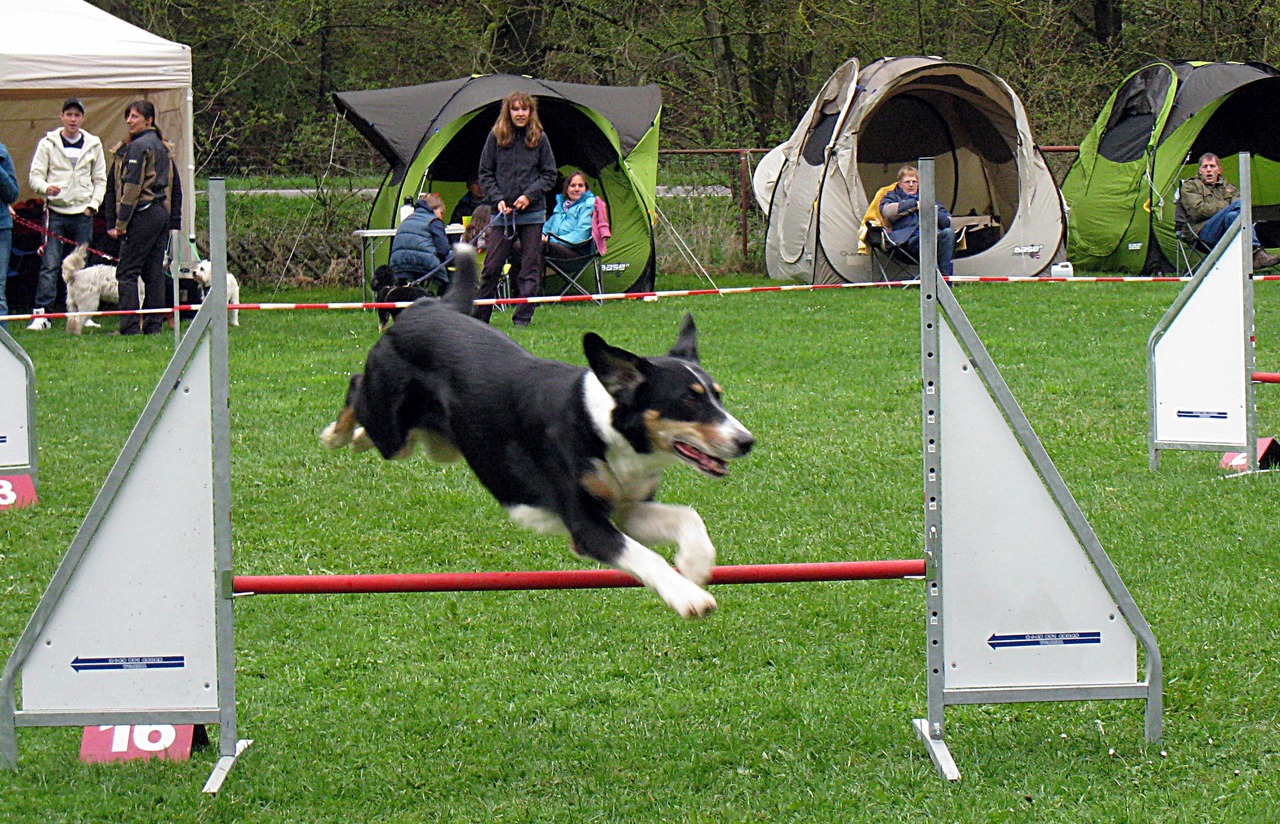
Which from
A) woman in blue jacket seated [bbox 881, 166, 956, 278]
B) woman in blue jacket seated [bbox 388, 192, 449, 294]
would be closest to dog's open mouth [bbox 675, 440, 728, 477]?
woman in blue jacket seated [bbox 388, 192, 449, 294]

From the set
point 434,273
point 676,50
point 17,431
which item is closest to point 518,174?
point 434,273

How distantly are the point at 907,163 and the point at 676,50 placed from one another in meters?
5.44

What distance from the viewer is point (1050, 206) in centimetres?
1564

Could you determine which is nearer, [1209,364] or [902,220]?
[1209,364]

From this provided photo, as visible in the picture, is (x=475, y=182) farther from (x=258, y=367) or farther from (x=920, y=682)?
(x=920, y=682)

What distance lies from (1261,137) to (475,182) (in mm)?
9517

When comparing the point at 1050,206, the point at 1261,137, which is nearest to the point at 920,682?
the point at 1050,206

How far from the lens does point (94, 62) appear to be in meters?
11.8

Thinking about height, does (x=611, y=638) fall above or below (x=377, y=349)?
below

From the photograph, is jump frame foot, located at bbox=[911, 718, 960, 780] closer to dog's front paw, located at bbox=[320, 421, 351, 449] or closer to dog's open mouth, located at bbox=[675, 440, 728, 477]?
dog's open mouth, located at bbox=[675, 440, 728, 477]

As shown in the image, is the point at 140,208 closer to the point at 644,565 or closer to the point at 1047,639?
the point at 644,565

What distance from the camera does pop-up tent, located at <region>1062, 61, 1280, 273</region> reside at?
49.8 feet

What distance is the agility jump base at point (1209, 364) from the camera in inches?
256

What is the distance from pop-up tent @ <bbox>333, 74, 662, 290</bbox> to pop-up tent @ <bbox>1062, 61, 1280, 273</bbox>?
201 inches
